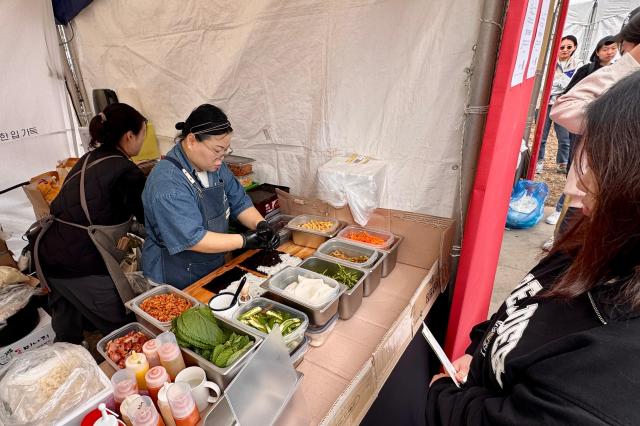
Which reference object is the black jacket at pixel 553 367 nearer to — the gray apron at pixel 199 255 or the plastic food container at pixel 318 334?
the plastic food container at pixel 318 334

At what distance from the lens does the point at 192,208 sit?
1.77 m

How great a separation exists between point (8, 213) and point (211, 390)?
14.3 ft

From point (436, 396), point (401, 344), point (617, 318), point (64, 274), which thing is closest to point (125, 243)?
point (64, 274)

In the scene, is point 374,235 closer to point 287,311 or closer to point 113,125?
point 287,311

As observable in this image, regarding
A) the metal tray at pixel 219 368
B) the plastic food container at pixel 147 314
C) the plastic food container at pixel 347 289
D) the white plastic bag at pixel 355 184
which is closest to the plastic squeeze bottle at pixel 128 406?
the metal tray at pixel 219 368

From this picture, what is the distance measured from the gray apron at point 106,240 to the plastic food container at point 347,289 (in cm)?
130

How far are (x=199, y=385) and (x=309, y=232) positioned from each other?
127cm

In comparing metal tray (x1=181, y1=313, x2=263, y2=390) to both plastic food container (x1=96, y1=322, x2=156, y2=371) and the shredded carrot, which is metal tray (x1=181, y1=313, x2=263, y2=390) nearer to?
plastic food container (x1=96, y1=322, x2=156, y2=371)

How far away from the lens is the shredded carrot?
2.13m

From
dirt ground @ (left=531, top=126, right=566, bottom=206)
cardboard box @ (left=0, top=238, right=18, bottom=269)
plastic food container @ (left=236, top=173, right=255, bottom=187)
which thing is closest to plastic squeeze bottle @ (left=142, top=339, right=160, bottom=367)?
plastic food container @ (left=236, top=173, right=255, bottom=187)

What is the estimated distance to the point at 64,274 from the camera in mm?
2170

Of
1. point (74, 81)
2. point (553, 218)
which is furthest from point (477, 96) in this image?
point (74, 81)

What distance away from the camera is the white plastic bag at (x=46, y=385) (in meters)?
1.05

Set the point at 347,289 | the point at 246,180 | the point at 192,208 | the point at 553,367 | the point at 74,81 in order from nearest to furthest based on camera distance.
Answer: the point at 553,367 < the point at 347,289 < the point at 192,208 < the point at 246,180 < the point at 74,81
